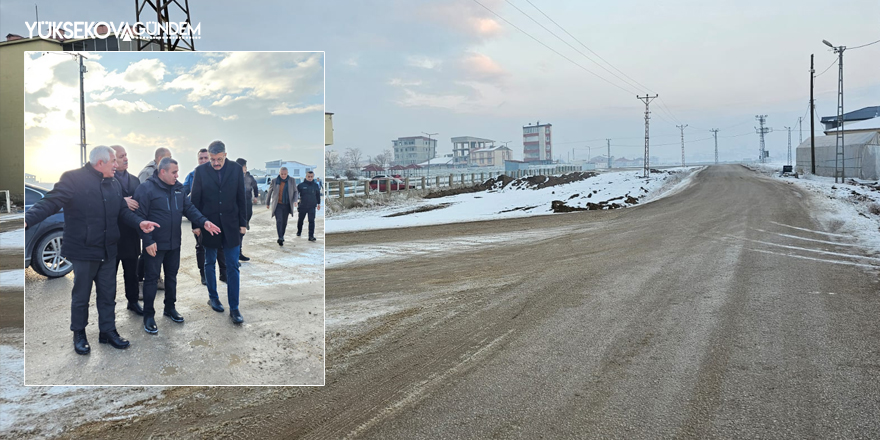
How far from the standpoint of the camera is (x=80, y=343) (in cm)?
298

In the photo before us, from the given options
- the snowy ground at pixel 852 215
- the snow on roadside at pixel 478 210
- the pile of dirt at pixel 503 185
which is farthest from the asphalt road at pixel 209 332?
the pile of dirt at pixel 503 185

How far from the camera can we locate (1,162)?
3.97 m

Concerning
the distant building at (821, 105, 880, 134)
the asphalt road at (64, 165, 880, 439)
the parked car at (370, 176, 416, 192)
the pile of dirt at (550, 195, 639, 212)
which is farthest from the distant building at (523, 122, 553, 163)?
the asphalt road at (64, 165, 880, 439)

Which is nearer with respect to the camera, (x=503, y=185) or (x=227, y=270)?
(x=227, y=270)

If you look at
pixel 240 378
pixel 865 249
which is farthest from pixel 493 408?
pixel 865 249

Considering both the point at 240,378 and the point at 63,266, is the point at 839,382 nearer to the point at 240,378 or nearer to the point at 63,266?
the point at 240,378

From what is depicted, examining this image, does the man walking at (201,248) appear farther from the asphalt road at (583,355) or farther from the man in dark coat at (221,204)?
the asphalt road at (583,355)

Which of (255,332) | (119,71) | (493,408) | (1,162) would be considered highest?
(119,71)

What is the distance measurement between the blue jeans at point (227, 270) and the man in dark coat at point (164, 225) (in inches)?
5.9

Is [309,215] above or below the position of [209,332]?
above

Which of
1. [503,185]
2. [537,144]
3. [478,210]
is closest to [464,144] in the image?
[537,144]

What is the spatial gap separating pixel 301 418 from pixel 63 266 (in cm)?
192

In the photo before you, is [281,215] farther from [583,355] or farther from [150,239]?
[583,355]

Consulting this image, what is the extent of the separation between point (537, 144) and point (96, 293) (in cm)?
13809
